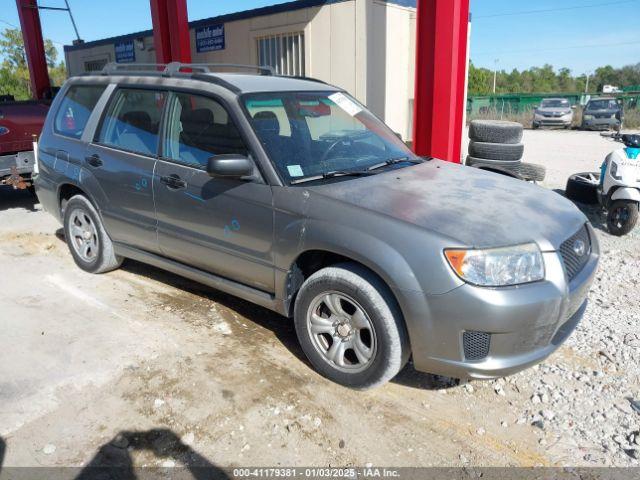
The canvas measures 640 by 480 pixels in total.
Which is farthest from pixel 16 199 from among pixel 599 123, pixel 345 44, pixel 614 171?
pixel 599 123

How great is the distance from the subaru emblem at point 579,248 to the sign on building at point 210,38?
11.5m

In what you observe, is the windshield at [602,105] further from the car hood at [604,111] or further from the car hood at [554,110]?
the car hood at [554,110]

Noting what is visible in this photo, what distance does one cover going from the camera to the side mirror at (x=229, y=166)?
328 centimetres

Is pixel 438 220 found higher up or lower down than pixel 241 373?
higher up

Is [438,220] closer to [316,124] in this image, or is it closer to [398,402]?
[398,402]

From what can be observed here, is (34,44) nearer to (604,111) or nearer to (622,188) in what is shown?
(622,188)

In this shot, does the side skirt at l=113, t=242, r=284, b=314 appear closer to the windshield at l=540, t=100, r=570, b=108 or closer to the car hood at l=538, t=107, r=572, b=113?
the car hood at l=538, t=107, r=572, b=113

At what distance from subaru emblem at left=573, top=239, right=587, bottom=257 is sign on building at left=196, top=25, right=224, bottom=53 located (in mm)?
11533

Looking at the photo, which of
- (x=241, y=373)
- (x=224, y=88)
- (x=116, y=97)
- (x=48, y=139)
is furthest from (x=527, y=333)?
(x=48, y=139)

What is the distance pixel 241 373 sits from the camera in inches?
133

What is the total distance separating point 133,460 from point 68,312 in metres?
2.04

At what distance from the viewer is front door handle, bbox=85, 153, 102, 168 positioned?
450 cm

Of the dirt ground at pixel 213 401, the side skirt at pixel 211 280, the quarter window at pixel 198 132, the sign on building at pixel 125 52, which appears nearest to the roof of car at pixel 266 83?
the quarter window at pixel 198 132

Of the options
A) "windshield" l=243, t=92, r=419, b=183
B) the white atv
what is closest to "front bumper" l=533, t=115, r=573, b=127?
the white atv
